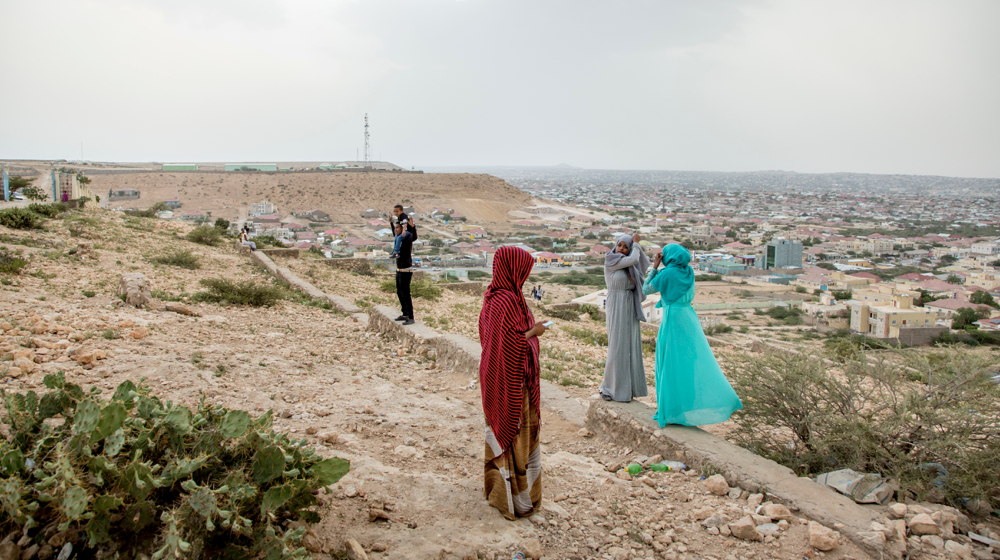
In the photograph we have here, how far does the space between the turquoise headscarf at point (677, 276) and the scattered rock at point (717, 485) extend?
1.18 meters

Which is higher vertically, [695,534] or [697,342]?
[697,342]

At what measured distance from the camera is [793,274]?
126 ft

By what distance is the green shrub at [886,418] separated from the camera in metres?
2.99

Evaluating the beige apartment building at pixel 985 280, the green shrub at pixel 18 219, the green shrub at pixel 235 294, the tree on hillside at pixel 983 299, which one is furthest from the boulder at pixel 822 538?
the beige apartment building at pixel 985 280

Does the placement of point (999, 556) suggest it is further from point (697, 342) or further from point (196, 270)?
point (196, 270)

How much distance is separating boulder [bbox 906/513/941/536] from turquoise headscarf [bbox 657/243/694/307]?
1.72 metres

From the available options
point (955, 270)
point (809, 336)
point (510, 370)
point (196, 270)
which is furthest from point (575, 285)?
point (510, 370)

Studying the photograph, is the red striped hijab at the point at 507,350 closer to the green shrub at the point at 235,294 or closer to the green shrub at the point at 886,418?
the green shrub at the point at 886,418

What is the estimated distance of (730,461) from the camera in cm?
331

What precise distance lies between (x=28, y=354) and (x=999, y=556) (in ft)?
18.7

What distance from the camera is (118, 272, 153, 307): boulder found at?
21.5 feet

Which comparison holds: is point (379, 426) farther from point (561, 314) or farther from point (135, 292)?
point (561, 314)


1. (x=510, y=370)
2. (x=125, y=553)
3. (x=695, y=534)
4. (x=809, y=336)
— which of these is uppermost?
(x=510, y=370)

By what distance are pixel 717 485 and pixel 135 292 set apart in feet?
20.9
